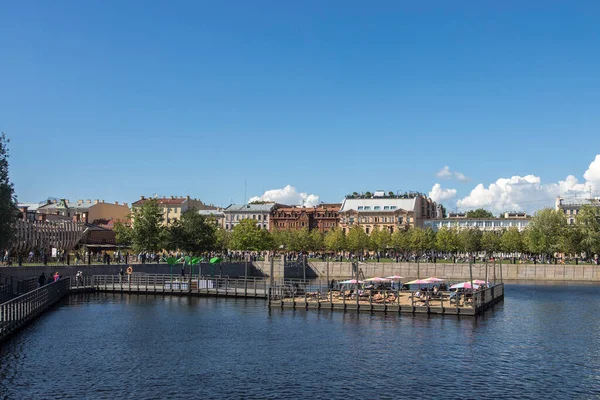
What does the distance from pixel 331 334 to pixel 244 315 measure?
13.0 m

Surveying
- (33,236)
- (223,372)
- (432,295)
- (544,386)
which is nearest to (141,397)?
(223,372)

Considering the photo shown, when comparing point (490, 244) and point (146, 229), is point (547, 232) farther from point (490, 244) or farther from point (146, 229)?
point (146, 229)

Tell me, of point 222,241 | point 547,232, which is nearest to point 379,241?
point 222,241

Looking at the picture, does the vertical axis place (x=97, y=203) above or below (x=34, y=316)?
above

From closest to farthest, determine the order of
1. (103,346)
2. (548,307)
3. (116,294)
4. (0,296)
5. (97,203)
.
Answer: (103,346) → (0,296) → (548,307) → (116,294) → (97,203)

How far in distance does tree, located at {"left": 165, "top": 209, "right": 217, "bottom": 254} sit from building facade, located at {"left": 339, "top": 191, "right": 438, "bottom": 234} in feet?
233

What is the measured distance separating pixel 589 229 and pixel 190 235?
7187cm

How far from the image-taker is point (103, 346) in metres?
42.0

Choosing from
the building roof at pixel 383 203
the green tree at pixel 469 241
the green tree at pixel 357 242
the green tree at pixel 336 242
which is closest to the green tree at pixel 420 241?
the green tree at pixel 469 241

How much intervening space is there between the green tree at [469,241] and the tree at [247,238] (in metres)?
45.5

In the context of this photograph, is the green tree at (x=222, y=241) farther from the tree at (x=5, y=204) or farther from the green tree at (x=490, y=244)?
the tree at (x=5, y=204)

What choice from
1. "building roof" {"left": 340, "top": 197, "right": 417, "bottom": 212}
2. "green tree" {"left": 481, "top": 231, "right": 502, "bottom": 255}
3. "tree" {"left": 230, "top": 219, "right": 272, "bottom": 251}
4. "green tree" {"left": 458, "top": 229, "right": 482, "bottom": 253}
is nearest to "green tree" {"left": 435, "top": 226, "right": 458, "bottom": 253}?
"green tree" {"left": 458, "top": 229, "right": 482, "bottom": 253}

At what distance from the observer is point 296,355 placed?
4006 cm

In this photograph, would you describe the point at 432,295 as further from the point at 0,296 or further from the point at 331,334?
the point at 0,296
